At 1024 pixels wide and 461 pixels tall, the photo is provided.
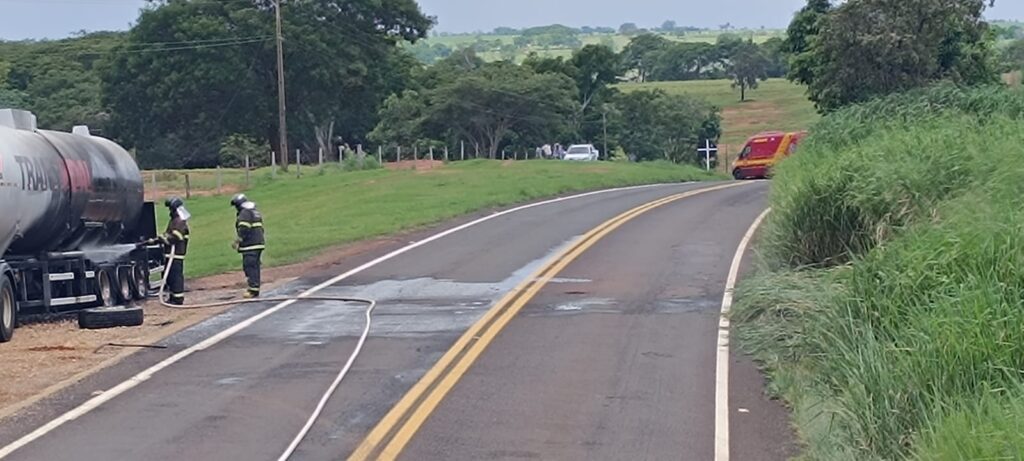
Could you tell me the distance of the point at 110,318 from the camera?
19.1 meters

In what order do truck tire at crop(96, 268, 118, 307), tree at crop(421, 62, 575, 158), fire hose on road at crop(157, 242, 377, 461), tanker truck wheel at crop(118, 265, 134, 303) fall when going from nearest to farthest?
fire hose on road at crop(157, 242, 377, 461), truck tire at crop(96, 268, 118, 307), tanker truck wheel at crop(118, 265, 134, 303), tree at crop(421, 62, 575, 158)

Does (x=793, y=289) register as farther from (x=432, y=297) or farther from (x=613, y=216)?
(x=613, y=216)

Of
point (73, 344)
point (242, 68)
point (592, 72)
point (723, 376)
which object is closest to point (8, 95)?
point (242, 68)

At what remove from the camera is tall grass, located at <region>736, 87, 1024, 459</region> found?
984cm

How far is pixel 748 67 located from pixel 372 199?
93414mm

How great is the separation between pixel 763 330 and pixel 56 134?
11.4m

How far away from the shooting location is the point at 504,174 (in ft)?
163

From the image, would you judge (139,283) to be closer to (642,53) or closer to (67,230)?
(67,230)

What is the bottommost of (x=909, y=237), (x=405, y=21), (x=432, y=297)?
(x=432, y=297)

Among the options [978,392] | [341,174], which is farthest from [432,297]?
[341,174]

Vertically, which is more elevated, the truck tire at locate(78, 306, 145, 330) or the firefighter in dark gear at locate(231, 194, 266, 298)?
the firefighter in dark gear at locate(231, 194, 266, 298)

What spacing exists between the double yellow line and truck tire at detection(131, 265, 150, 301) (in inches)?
246

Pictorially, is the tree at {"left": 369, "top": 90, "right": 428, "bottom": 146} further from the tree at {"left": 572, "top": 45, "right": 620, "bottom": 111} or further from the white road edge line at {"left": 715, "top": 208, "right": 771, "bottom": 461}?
the white road edge line at {"left": 715, "top": 208, "right": 771, "bottom": 461}

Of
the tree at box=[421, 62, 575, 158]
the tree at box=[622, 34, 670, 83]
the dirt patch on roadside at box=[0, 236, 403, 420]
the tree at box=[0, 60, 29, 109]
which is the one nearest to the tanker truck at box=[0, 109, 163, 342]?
the dirt patch on roadside at box=[0, 236, 403, 420]
